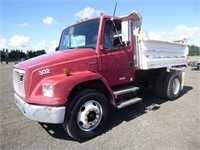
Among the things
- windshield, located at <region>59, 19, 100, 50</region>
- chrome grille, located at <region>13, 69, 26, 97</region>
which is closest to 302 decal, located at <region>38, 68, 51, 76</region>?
chrome grille, located at <region>13, 69, 26, 97</region>

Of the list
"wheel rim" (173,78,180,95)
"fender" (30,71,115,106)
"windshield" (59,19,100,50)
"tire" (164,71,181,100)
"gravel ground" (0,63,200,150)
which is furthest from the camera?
"wheel rim" (173,78,180,95)

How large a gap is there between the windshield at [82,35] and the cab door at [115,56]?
26cm

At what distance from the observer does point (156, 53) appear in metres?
5.75

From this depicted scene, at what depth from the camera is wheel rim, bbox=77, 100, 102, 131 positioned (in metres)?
3.70

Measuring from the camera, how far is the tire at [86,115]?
3529 millimetres

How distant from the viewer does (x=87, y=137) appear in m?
3.74

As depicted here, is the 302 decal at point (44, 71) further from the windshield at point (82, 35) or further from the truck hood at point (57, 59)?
the windshield at point (82, 35)

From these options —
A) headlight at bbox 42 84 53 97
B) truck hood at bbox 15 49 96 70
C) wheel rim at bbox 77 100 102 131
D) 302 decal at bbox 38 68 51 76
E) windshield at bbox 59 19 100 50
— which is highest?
windshield at bbox 59 19 100 50

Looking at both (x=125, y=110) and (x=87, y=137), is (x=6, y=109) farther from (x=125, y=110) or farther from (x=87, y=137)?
(x=125, y=110)

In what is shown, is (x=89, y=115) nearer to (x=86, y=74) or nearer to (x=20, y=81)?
(x=86, y=74)

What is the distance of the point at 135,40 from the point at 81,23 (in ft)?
5.34

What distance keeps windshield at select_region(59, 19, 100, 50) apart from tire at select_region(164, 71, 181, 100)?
11.2ft

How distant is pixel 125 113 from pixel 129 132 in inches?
47.9

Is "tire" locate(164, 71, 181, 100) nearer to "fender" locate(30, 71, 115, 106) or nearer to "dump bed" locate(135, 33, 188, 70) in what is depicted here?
"dump bed" locate(135, 33, 188, 70)
